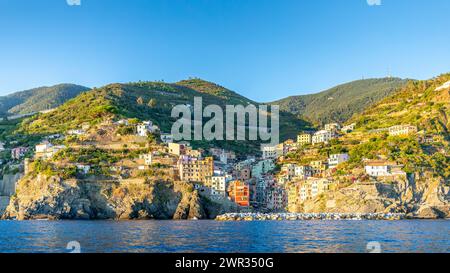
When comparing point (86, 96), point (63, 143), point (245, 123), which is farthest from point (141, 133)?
point (245, 123)

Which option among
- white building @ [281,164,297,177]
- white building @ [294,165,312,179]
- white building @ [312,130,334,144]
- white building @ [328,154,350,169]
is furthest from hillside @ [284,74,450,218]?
white building @ [294,165,312,179]

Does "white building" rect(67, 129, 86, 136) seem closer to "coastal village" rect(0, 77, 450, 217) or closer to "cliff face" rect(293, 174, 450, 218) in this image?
"coastal village" rect(0, 77, 450, 217)

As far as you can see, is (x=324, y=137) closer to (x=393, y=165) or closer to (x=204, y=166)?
(x=393, y=165)

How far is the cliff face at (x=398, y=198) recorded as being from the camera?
204ft

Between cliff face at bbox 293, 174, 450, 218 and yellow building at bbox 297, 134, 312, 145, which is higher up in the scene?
yellow building at bbox 297, 134, 312, 145

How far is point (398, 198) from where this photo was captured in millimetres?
63344

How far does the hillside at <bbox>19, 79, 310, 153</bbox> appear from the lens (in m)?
92.6

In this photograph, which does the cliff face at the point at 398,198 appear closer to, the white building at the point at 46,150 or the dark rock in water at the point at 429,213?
the dark rock in water at the point at 429,213

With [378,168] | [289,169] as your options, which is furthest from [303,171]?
[378,168]

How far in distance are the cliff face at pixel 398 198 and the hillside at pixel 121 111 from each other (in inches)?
1339

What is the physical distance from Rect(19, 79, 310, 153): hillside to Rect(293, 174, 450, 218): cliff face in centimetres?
3402

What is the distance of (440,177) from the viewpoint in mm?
65125

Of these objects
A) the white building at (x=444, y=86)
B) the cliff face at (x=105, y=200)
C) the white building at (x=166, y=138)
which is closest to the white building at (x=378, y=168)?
the cliff face at (x=105, y=200)
